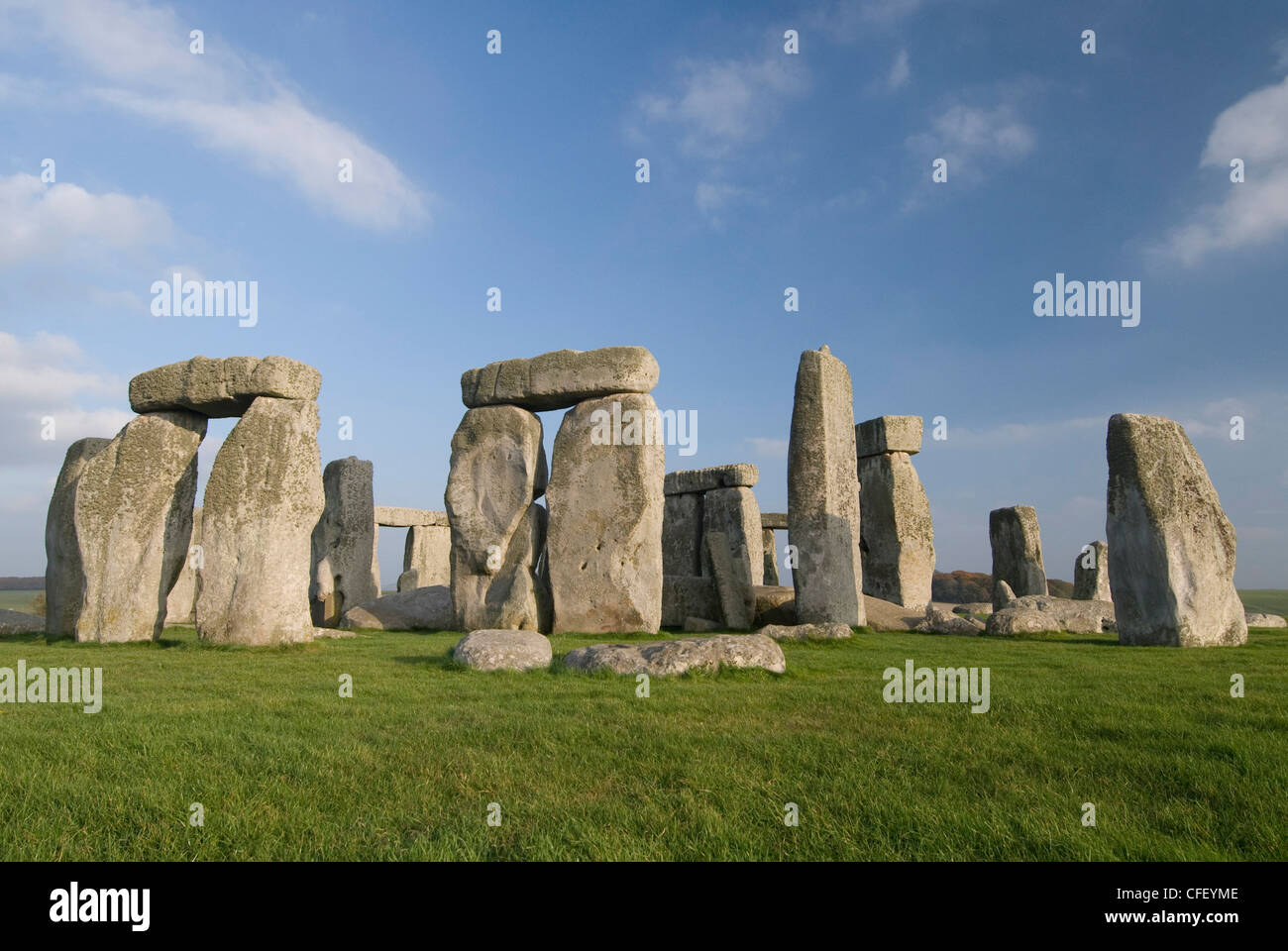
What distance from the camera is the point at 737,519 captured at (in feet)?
64.5

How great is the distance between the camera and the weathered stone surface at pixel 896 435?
17984 millimetres

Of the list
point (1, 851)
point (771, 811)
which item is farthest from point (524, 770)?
point (1, 851)

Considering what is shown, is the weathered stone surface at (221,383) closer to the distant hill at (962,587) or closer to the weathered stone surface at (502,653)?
the weathered stone surface at (502,653)

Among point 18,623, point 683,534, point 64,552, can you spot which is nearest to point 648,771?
point 64,552

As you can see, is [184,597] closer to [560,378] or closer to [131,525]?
[131,525]

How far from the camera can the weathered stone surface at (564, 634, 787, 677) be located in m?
6.64

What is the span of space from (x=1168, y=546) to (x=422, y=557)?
1974cm

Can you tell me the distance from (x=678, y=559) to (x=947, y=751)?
54.1 feet

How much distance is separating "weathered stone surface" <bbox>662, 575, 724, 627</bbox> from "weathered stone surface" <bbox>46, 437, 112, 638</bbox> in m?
8.40

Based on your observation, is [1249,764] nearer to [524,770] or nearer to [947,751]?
[947,751]

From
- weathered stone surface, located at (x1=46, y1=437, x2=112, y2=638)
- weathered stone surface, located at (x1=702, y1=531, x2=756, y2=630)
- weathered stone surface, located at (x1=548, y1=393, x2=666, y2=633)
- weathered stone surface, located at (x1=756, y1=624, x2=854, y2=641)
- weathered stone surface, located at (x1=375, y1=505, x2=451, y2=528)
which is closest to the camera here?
weathered stone surface, located at (x1=756, y1=624, x2=854, y2=641)

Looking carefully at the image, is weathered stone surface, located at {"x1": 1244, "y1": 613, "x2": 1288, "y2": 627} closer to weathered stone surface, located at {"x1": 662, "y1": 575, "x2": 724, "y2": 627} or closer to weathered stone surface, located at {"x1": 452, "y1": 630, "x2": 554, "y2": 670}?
weathered stone surface, located at {"x1": 662, "y1": 575, "x2": 724, "y2": 627}

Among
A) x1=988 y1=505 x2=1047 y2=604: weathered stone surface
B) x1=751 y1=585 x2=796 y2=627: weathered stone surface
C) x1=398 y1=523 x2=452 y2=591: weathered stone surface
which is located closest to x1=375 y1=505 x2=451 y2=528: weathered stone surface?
x1=398 y1=523 x2=452 y2=591: weathered stone surface

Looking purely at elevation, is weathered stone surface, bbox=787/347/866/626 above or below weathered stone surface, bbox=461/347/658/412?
below
